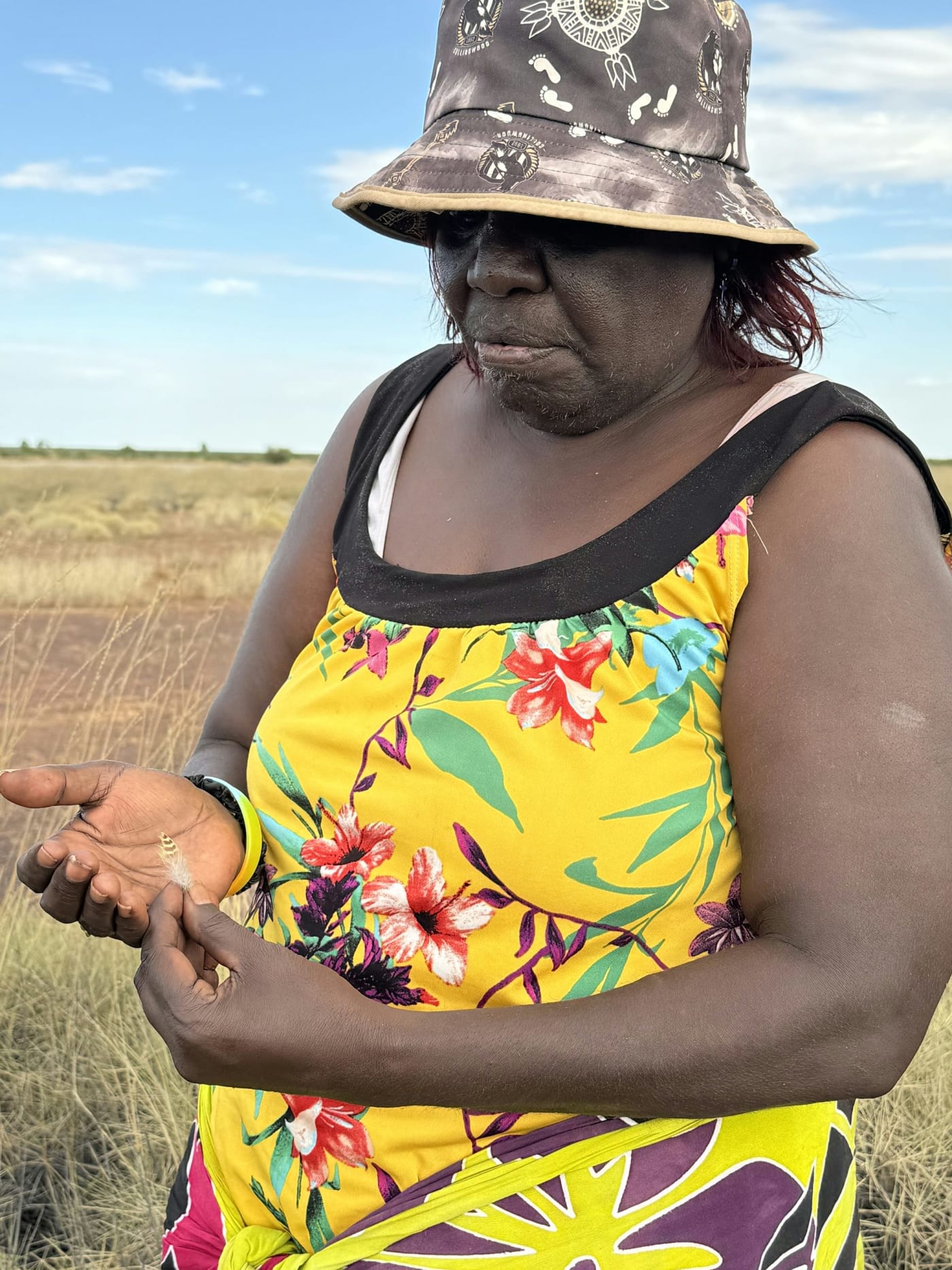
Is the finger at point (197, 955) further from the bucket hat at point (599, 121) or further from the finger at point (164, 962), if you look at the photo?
the bucket hat at point (599, 121)

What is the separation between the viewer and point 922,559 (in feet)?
4.09

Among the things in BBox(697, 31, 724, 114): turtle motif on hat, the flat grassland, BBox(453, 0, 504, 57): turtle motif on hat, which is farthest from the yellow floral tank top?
the flat grassland

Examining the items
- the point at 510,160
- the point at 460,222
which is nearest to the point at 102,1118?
the point at 460,222

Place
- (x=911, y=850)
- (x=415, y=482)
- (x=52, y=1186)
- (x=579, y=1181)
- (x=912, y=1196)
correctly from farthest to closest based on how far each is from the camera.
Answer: (x=52, y=1186) < (x=912, y=1196) < (x=415, y=482) < (x=579, y=1181) < (x=911, y=850)

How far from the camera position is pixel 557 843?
1.30 m

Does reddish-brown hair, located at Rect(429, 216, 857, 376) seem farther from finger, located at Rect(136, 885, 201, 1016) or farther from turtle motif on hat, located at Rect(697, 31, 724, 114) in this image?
finger, located at Rect(136, 885, 201, 1016)

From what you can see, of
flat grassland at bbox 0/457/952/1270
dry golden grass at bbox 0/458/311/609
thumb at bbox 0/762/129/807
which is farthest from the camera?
dry golden grass at bbox 0/458/311/609

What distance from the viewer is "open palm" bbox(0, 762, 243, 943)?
143cm

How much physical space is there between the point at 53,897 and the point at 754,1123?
0.87m

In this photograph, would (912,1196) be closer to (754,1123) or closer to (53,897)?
(754,1123)

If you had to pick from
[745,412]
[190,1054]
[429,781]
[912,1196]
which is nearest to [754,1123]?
[429,781]

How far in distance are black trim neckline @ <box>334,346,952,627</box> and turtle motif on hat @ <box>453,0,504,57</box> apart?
547 mm

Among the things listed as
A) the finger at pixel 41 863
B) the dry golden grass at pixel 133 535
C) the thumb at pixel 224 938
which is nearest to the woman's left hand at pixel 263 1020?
the thumb at pixel 224 938

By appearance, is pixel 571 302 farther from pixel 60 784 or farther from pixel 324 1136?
pixel 324 1136
